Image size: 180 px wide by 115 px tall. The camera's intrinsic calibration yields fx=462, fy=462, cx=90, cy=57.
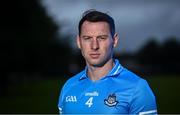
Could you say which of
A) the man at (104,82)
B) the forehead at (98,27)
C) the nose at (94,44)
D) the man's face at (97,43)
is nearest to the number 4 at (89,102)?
the man at (104,82)

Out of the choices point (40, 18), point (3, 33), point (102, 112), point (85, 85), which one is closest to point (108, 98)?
point (102, 112)

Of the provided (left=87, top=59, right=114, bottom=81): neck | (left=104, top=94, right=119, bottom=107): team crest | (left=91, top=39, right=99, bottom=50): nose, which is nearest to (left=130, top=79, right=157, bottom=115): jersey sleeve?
(left=104, top=94, right=119, bottom=107): team crest

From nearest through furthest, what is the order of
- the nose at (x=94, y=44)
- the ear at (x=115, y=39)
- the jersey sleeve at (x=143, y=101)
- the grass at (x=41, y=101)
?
the jersey sleeve at (x=143, y=101) → the nose at (x=94, y=44) → the ear at (x=115, y=39) → the grass at (x=41, y=101)

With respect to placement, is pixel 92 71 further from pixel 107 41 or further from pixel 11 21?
pixel 11 21

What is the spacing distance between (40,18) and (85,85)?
28.4 meters

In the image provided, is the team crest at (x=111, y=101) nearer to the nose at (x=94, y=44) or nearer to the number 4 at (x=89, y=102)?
the number 4 at (x=89, y=102)

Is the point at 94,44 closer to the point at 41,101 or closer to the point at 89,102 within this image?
the point at 89,102

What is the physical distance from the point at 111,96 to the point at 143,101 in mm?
259

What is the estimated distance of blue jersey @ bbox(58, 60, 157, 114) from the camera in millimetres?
3336

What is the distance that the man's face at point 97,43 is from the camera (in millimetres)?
3482

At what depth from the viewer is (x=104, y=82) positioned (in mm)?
3570

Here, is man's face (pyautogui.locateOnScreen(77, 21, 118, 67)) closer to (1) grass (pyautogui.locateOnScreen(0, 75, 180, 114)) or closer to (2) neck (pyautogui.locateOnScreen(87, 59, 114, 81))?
(2) neck (pyautogui.locateOnScreen(87, 59, 114, 81))

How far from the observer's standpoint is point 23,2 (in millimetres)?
30266

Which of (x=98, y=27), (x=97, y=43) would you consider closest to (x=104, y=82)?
(x=97, y=43)
